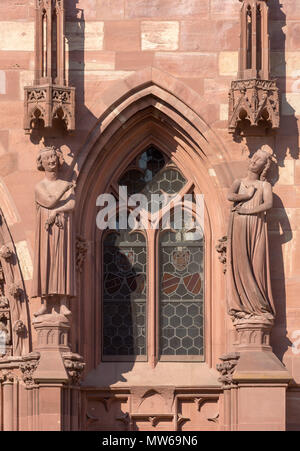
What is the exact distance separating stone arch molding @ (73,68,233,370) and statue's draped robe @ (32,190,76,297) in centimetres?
53

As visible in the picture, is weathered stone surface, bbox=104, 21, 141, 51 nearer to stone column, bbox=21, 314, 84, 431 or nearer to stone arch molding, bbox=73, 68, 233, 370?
stone arch molding, bbox=73, 68, 233, 370

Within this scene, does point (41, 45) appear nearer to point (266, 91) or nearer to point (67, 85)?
point (67, 85)

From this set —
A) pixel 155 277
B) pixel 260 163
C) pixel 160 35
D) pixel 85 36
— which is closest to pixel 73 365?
pixel 155 277

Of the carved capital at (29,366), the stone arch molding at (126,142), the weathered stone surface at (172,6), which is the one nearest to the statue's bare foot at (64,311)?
the stone arch molding at (126,142)

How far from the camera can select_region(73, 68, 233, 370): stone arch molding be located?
1353 inches

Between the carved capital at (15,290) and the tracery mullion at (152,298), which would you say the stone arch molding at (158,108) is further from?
the carved capital at (15,290)

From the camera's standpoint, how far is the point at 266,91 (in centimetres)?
3409

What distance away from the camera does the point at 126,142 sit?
34781 millimetres

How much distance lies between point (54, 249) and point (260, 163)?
2.63m

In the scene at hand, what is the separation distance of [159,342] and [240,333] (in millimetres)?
1314
